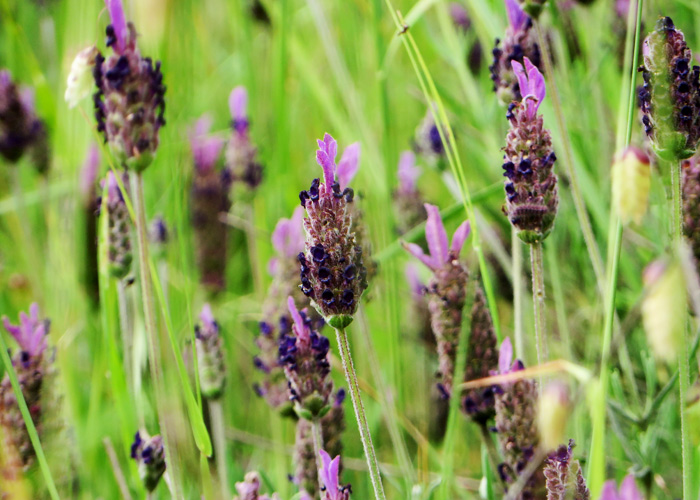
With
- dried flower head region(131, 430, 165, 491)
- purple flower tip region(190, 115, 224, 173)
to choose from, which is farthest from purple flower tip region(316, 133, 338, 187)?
purple flower tip region(190, 115, 224, 173)

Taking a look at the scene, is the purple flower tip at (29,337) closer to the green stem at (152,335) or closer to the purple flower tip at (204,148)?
the green stem at (152,335)

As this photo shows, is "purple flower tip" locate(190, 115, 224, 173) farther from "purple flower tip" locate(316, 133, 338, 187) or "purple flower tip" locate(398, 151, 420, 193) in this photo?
"purple flower tip" locate(316, 133, 338, 187)

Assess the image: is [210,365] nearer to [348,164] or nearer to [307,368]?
[307,368]

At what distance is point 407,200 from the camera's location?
81.0 inches

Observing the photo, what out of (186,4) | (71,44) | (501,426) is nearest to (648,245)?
(501,426)

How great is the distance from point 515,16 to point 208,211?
4.52 ft

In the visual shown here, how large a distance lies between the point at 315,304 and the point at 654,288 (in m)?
0.44

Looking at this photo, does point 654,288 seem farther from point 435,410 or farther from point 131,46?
point 435,410

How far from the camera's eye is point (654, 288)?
55cm

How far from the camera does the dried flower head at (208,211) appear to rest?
91.4 inches

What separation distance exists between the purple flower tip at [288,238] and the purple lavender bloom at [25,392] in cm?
47

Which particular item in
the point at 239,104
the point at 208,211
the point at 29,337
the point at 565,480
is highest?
the point at 239,104

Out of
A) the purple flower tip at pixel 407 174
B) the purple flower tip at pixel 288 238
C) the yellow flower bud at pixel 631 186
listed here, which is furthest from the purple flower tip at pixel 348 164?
the purple flower tip at pixel 407 174

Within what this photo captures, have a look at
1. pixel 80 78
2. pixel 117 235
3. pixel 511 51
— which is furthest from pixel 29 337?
pixel 511 51
